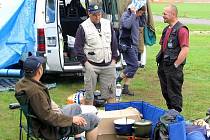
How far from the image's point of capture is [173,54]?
6898mm

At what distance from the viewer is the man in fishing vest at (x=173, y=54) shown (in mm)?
6754

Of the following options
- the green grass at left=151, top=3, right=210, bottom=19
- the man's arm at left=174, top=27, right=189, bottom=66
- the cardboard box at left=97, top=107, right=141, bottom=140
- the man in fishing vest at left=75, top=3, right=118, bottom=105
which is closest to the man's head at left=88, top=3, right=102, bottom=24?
the man in fishing vest at left=75, top=3, right=118, bottom=105

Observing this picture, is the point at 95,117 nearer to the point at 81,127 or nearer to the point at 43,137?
the point at 81,127

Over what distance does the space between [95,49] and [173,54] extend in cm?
111

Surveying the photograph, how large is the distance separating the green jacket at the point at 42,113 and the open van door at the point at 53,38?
13.5 feet

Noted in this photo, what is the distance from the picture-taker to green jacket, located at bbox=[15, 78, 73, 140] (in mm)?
5121

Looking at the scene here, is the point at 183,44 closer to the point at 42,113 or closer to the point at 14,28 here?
the point at 42,113

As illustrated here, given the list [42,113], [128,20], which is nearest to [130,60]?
[128,20]

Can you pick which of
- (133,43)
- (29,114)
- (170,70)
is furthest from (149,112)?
(133,43)

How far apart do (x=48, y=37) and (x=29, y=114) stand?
4359mm

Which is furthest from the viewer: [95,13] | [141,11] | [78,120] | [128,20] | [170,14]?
[141,11]

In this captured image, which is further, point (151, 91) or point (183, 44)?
point (151, 91)

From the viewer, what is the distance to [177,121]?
5.57 metres

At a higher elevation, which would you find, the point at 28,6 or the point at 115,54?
the point at 28,6
